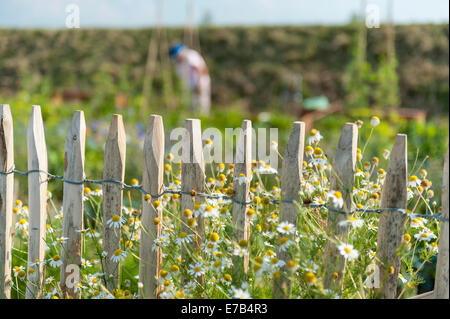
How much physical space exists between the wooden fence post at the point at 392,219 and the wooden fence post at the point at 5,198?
161 centimetres

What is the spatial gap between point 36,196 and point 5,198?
20 cm

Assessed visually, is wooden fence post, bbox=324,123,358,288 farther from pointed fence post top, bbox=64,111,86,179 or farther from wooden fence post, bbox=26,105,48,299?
wooden fence post, bbox=26,105,48,299

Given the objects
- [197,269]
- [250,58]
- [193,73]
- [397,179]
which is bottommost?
[197,269]

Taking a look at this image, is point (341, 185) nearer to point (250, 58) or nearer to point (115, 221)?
point (115, 221)

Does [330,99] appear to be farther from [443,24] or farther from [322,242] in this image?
[322,242]

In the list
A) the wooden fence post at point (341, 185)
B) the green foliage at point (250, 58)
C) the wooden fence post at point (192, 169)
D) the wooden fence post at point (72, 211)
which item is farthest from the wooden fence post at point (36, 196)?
the green foliage at point (250, 58)

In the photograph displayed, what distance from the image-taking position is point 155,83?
15.5 metres

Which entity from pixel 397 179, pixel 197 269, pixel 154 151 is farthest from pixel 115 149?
pixel 397 179

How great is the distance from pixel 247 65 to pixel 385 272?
15631mm

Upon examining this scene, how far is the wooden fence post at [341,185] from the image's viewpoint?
172 cm

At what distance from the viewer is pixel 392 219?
1757 mm

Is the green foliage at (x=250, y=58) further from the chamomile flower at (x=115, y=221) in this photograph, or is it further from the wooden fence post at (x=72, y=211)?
the chamomile flower at (x=115, y=221)
